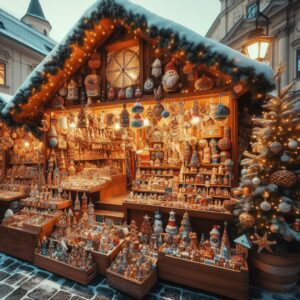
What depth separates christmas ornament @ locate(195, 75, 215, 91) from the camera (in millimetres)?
4336

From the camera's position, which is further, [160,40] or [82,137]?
[82,137]

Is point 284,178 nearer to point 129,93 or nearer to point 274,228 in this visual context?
point 274,228

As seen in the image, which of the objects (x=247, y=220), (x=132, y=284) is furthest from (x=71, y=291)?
(x=247, y=220)

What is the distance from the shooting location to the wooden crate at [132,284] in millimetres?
3141

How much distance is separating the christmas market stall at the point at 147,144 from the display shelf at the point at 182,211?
0.07 feet

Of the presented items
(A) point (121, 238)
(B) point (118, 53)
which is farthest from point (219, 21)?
(A) point (121, 238)

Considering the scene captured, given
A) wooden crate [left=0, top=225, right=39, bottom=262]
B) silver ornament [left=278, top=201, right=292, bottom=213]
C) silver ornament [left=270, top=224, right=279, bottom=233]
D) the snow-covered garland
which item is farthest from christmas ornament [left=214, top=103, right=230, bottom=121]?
wooden crate [left=0, top=225, right=39, bottom=262]

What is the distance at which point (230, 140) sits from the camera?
4562 mm

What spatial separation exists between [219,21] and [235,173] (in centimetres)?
2204

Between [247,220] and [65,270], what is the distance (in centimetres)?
325

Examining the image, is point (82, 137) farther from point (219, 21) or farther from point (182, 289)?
point (219, 21)

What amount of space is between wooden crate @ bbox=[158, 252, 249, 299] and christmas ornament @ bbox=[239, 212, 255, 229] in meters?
0.65

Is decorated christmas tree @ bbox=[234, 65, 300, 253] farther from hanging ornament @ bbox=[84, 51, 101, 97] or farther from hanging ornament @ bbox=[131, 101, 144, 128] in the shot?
hanging ornament @ bbox=[84, 51, 101, 97]

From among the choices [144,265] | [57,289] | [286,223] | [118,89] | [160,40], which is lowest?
[57,289]
